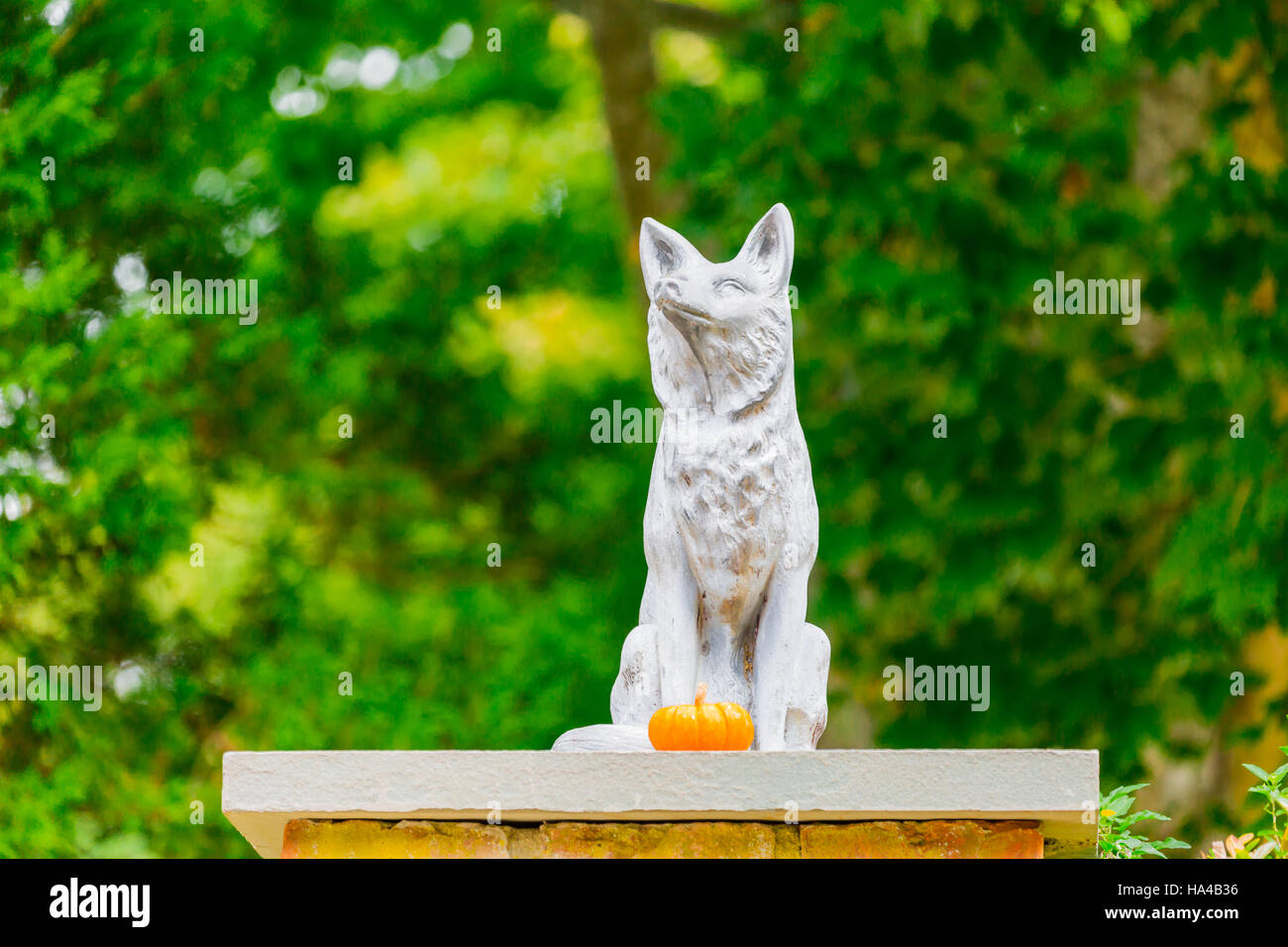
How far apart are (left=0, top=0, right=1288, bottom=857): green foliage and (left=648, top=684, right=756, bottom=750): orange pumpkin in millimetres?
3747

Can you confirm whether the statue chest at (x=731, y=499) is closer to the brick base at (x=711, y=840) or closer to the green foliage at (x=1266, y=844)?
the brick base at (x=711, y=840)

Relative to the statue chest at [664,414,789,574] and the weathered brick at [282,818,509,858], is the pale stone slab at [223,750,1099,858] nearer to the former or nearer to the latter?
the weathered brick at [282,818,509,858]

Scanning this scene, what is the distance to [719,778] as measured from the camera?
10.8 feet

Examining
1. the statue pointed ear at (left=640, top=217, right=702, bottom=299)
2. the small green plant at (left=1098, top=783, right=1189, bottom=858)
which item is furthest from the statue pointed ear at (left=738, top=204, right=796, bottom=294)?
the small green plant at (left=1098, top=783, right=1189, bottom=858)

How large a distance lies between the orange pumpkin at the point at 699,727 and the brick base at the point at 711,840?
251 mm

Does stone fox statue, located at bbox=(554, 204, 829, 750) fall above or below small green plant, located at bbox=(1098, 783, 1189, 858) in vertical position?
above

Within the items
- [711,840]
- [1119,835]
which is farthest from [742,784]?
[1119,835]

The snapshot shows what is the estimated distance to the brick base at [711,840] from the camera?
11.2 ft

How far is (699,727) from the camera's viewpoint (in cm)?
362

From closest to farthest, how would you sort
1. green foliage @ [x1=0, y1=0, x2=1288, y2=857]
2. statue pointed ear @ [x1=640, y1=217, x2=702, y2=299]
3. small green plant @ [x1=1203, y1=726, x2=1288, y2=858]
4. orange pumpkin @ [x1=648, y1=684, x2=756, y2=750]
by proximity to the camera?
1. orange pumpkin @ [x1=648, y1=684, x2=756, y2=750]
2. statue pointed ear @ [x1=640, y1=217, x2=702, y2=299]
3. small green plant @ [x1=1203, y1=726, x2=1288, y2=858]
4. green foliage @ [x1=0, y1=0, x2=1288, y2=857]

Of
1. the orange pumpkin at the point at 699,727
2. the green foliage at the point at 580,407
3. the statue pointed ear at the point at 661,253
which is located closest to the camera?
the orange pumpkin at the point at 699,727

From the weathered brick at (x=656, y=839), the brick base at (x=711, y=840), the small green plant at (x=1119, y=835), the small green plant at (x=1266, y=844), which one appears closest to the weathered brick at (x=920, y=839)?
the brick base at (x=711, y=840)

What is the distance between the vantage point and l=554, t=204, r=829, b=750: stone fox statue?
3.93 meters

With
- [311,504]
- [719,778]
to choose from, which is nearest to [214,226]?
[311,504]
